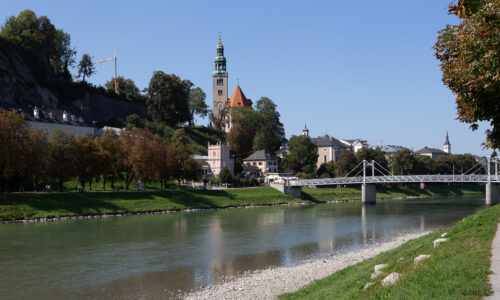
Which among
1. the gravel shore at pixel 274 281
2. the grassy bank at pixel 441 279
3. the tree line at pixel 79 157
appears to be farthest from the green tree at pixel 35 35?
the grassy bank at pixel 441 279

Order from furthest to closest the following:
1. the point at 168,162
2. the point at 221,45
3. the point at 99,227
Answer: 1. the point at 221,45
2. the point at 168,162
3. the point at 99,227

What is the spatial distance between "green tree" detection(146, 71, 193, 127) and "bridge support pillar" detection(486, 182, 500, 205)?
198ft

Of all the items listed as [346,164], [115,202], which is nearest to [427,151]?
[346,164]

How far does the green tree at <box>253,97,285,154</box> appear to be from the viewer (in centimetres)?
11094

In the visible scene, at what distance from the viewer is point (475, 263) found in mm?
12539

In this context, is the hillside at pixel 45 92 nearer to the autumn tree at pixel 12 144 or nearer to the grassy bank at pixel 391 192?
the autumn tree at pixel 12 144

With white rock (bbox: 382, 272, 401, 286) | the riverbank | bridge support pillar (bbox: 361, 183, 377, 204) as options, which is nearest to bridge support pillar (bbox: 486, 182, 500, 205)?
bridge support pillar (bbox: 361, 183, 377, 204)

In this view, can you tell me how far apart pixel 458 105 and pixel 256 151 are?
306ft

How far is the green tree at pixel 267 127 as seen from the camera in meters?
111

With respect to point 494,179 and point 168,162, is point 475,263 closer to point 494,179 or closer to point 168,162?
point 168,162

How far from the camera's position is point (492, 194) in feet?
238

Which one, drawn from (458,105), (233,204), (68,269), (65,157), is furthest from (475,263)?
(233,204)

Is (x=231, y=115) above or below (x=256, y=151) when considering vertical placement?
above

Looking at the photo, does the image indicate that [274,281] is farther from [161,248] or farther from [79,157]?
[79,157]
